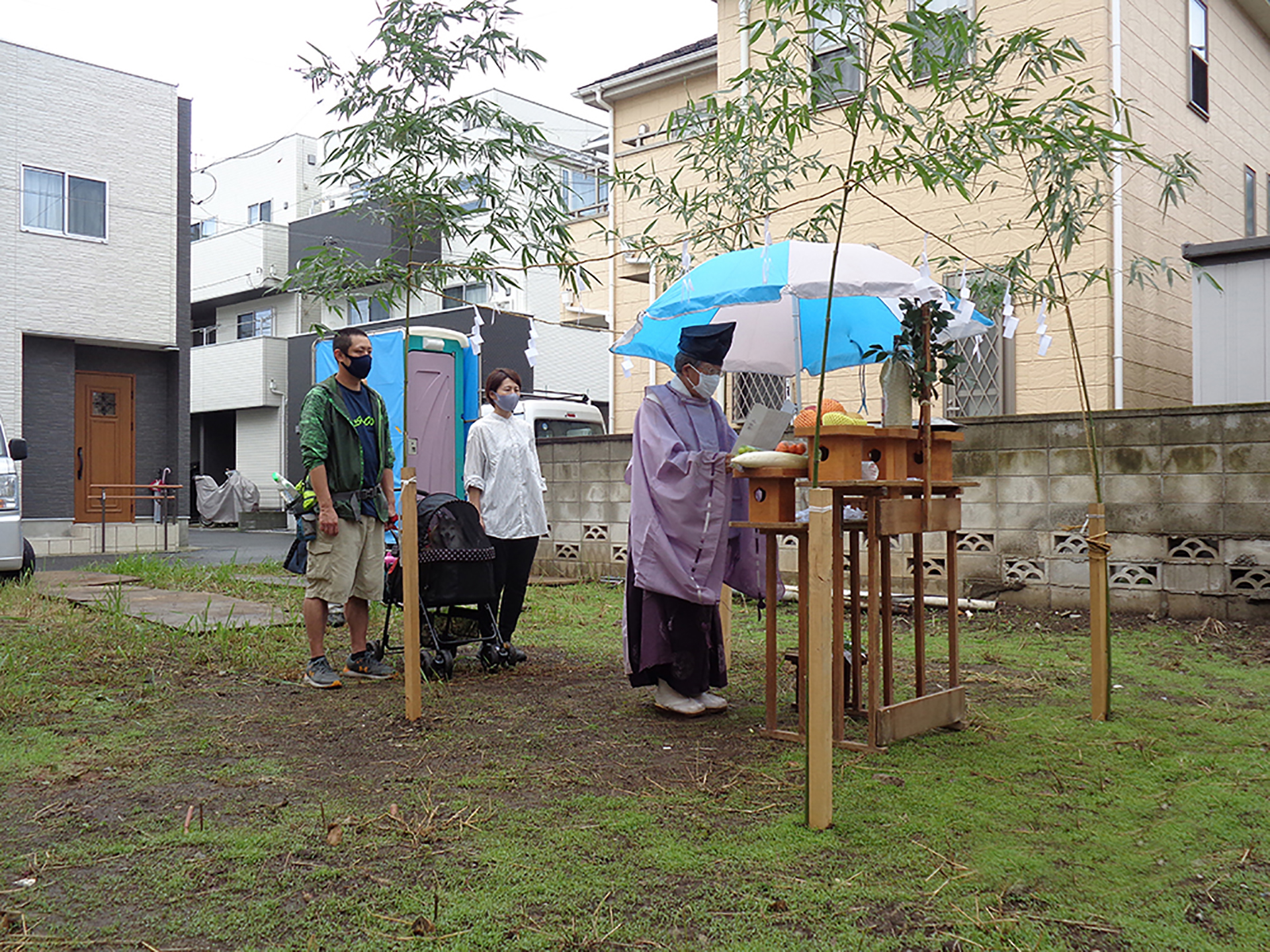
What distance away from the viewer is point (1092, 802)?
345 centimetres

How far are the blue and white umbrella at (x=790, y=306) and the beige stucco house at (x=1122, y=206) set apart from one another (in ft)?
8.09

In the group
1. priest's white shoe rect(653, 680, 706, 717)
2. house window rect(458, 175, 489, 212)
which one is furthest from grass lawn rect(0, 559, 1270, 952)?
house window rect(458, 175, 489, 212)

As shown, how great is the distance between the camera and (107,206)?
17.5 m

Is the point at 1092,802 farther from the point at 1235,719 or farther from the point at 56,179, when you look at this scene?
the point at 56,179

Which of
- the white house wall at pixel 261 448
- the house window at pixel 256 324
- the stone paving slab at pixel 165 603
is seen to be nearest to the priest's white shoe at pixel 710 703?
the stone paving slab at pixel 165 603

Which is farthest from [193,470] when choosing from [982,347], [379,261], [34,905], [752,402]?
[34,905]

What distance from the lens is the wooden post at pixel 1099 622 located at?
4.53 metres

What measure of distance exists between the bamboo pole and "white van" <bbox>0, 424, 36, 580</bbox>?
8.88 metres

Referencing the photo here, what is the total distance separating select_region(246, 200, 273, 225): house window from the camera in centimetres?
2912

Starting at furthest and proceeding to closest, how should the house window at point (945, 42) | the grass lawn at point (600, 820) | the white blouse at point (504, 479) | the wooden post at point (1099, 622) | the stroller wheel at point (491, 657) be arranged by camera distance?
the white blouse at point (504, 479) → the stroller wheel at point (491, 657) → the wooden post at point (1099, 622) → the house window at point (945, 42) → the grass lawn at point (600, 820)

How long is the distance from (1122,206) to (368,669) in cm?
792

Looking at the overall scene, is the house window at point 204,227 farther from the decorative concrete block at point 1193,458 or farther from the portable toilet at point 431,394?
the decorative concrete block at point 1193,458

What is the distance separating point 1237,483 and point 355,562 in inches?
225

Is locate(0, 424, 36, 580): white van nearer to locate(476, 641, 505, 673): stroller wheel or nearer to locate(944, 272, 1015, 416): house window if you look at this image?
locate(476, 641, 505, 673): stroller wheel
